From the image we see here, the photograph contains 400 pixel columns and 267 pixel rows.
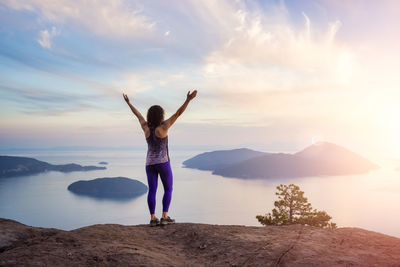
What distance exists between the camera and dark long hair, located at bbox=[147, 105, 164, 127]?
6.84 m

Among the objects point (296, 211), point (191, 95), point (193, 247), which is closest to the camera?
point (193, 247)

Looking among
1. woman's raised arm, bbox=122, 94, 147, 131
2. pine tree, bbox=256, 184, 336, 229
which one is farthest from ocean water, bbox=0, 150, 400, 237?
woman's raised arm, bbox=122, 94, 147, 131

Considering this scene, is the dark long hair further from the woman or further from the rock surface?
the rock surface

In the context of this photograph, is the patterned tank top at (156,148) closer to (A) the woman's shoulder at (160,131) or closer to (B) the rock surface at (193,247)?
(A) the woman's shoulder at (160,131)

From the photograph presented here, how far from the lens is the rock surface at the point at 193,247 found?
13.6 feet

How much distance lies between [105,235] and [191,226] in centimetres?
214

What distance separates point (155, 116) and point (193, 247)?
330 centimetres

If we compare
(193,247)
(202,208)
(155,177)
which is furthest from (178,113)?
(202,208)

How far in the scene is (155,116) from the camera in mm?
6828

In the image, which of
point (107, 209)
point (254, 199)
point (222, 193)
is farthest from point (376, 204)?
point (107, 209)

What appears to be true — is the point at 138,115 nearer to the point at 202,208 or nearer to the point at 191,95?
the point at 191,95

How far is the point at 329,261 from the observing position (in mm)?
4332

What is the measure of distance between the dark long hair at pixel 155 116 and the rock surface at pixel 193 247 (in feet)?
8.82

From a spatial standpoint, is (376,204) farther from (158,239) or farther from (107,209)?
(158,239)
